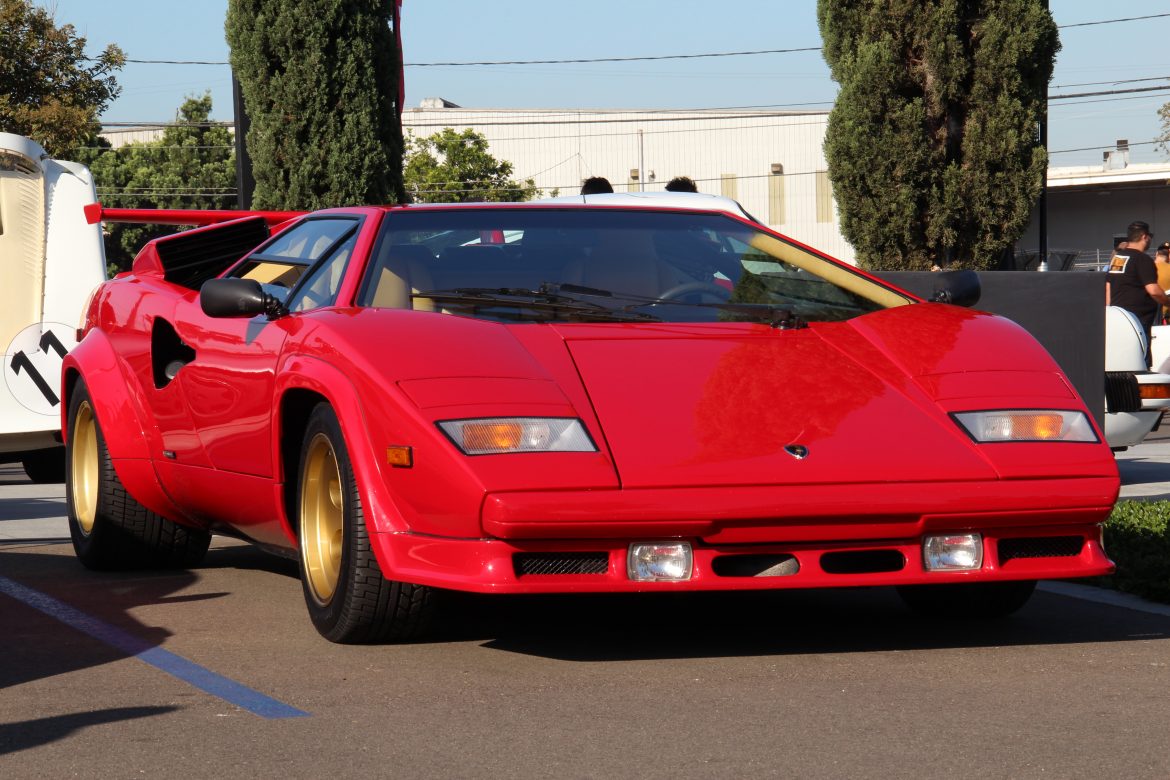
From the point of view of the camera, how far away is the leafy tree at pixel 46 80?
3794 centimetres

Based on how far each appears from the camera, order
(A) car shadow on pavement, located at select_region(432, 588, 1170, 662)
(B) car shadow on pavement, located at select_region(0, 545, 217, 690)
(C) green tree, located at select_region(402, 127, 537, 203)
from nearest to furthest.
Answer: (B) car shadow on pavement, located at select_region(0, 545, 217, 690), (A) car shadow on pavement, located at select_region(432, 588, 1170, 662), (C) green tree, located at select_region(402, 127, 537, 203)

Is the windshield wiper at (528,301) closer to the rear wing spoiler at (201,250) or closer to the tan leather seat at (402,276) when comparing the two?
the tan leather seat at (402,276)

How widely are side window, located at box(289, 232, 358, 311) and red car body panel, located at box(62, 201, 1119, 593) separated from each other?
0.34 feet

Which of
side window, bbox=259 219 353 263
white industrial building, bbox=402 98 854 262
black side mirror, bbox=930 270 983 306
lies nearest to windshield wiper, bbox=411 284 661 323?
side window, bbox=259 219 353 263

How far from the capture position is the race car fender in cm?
472

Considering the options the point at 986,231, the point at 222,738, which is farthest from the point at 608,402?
the point at 986,231

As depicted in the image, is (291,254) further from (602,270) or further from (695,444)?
(695,444)

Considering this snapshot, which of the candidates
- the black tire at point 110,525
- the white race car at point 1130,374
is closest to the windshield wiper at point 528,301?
the black tire at point 110,525

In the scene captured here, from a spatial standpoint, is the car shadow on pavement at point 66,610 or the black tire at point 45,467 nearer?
the car shadow on pavement at point 66,610

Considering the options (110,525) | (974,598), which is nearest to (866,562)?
(974,598)

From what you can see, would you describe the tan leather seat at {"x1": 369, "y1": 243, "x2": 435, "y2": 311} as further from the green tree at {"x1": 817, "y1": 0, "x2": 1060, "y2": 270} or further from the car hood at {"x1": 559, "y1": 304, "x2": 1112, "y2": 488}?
the green tree at {"x1": 817, "y1": 0, "x2": 1060, "y2": 270}

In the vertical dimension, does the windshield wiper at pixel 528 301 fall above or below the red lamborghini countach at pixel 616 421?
above

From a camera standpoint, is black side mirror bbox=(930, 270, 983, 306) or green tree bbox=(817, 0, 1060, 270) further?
green tree bbox=(817, 0, 1060, 270)

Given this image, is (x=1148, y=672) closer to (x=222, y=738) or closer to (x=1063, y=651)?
(x=1063, y=651)
